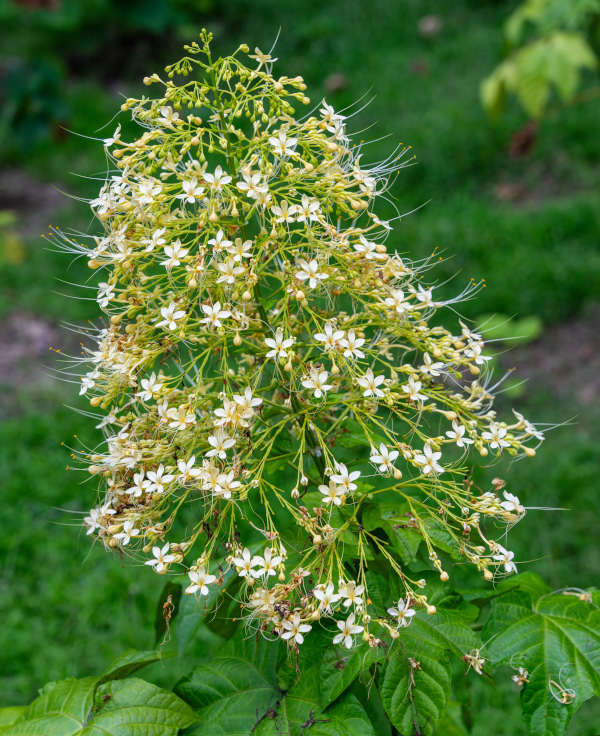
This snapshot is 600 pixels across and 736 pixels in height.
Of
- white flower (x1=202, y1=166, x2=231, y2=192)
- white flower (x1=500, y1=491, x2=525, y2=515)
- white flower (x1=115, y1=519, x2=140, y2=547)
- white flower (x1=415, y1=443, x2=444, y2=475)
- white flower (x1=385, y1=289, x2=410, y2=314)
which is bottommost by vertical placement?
white flower (x1=500, y1=491, x2=525, y2=515)

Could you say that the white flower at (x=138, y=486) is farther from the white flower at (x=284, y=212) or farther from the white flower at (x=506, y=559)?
the white flower at (x=506, y=559)

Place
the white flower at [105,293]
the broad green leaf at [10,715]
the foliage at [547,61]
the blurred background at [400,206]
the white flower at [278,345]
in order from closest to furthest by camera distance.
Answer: the white flower at [278,345] < the white flower at [105,293] < the broad green leaf at [10,715] < the blurred background at [400,206] < the foliage at [547,61]

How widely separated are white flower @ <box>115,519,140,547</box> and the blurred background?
599 millimetres

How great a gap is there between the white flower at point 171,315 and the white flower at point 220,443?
24cm

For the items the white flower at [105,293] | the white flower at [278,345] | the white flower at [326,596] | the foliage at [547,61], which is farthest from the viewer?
the foliage at [547,61]

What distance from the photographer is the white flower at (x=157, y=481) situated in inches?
61.9

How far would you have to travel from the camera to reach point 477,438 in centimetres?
171

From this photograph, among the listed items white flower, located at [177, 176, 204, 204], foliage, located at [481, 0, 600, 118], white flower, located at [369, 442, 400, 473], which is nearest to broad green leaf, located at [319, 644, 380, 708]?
white flower, located at [369, 442, 400, 473]

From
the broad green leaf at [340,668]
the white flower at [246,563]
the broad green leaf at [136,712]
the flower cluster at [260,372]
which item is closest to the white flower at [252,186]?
the flower cluster at [260,372]

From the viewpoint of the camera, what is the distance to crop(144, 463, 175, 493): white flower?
5.16 feet

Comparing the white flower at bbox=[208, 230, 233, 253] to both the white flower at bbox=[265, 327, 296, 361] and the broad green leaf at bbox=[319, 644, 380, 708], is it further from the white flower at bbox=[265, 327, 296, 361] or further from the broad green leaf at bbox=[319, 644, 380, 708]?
the broad green leaf at bbox=[319, 644, 380, 708]

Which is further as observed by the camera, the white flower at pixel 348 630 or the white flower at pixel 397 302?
the white flower at pixel 397 302

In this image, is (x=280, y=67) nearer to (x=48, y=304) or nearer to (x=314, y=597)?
(x=48, y=304)

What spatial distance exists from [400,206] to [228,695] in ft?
17.8
